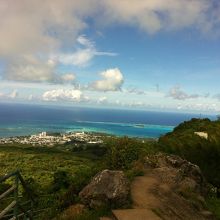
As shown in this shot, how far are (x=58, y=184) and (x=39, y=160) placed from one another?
75878 millimetres

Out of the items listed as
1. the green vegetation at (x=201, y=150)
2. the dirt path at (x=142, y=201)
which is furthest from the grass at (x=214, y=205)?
the green vegetation at (x=201, y=150)

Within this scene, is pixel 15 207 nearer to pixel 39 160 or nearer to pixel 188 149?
pixel 188 149

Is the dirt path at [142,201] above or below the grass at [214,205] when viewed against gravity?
above

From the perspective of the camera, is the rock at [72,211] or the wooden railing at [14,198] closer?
the wooden railing at [14,198]

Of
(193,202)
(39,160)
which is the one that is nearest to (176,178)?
(193,202)

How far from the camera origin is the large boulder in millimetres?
10578

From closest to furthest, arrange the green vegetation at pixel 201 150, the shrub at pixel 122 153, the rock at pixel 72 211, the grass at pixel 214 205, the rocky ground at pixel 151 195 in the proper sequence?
the rock at pixel 72 211, the rocky ground at pixel 151 195, the grass at pixel 214 205, the shrub at pixel 122 153, the green vegetation at pixel 201 150

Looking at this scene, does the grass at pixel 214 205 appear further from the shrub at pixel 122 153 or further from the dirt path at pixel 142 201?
the shrub at pixel 122 153

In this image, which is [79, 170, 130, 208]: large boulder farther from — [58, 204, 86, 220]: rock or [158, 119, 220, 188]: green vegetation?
[158, 119, 220, 188]: green vegetation

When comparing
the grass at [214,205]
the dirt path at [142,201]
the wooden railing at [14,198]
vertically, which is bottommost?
the grass at [214,205]

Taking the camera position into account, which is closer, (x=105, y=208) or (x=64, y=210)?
(x=105, y=208)

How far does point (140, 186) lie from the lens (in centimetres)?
1270

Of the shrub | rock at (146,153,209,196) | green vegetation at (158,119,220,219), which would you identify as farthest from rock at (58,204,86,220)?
green vegetation at (158,119,220,219)

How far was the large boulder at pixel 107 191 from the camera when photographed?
10578mm
